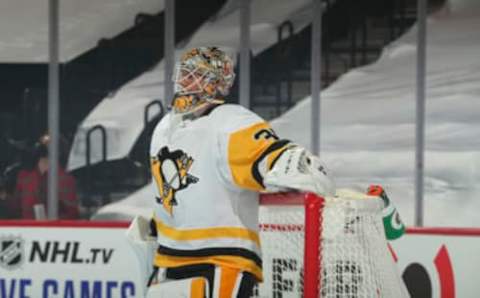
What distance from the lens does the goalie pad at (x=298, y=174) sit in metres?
2.35

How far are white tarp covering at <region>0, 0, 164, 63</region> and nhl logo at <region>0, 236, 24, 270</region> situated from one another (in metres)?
1.12

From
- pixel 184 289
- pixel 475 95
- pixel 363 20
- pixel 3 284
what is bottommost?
pixel 3 284

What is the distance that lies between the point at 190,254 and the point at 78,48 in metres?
3.18

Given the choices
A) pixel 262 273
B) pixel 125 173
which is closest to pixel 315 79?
pixel 125 173

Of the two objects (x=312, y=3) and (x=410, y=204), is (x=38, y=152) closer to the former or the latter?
(x=312, y=3)

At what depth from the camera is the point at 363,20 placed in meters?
5.36

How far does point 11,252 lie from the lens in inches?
197

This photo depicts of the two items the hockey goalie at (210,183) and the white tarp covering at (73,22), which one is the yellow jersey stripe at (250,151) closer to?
the hockey goalie at (210,183)

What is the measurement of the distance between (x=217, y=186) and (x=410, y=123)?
2918mm

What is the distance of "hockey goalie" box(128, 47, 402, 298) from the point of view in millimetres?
2486

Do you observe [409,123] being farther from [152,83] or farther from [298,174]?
[298,174]

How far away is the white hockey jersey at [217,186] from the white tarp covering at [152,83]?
2.84m

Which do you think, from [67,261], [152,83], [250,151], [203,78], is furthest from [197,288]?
[152,83]

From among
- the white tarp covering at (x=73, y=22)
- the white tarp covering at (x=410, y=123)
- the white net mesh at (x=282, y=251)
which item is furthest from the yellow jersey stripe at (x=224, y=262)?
the white tarp covering at (x=73, y=22)
